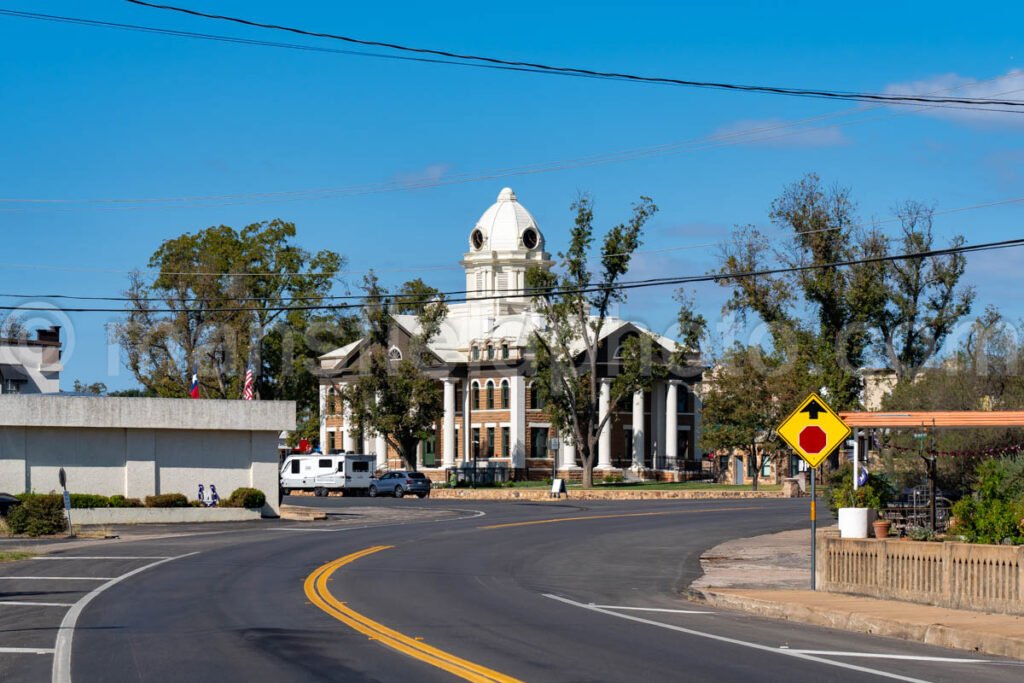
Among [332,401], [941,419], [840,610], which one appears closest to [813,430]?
[840,610]

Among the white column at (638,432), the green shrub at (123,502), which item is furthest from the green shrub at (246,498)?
the white column at (638,432)

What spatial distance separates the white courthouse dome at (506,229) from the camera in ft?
325

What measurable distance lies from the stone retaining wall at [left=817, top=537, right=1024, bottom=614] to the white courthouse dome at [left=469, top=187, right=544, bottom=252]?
7862 centimetres

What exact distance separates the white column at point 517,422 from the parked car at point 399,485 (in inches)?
704

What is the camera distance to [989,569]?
17.4m

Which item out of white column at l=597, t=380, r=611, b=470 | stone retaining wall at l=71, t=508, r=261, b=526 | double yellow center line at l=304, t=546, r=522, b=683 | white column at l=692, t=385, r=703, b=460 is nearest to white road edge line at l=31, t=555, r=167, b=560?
double yellow center line at l=304, t=546, r=522, b=683

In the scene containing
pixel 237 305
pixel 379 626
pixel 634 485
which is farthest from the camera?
pixel 237 305

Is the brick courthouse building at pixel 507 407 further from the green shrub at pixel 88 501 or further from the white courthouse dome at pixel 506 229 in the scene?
the green shrub at pixel 88 501

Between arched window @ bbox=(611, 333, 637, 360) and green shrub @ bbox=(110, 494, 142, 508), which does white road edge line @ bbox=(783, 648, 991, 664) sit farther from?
arched window @ bbox=(611, 333, 637, 360)

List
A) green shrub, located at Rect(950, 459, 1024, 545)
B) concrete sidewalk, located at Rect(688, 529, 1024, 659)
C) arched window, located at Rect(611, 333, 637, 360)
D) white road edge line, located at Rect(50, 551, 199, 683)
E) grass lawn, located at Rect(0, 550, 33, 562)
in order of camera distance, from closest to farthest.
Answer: white road edge line, located at Rect(50, 551, 199, 683)
concrete sidewalk, located at Rect(688, 529, 1024, 659)
green shrub, located at Rect(950, 459, 1024, 545)
grass lawn, located at Rect(0, 550, 33, 562)
arched window, located at Rect(611, 333, 637, 360)

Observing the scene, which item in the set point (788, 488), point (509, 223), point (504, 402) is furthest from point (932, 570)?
point (509, 223)

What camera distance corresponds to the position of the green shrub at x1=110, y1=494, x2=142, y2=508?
1735 inches

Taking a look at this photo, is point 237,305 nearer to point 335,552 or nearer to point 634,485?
point 634,485

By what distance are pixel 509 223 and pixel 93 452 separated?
57.5 metres
